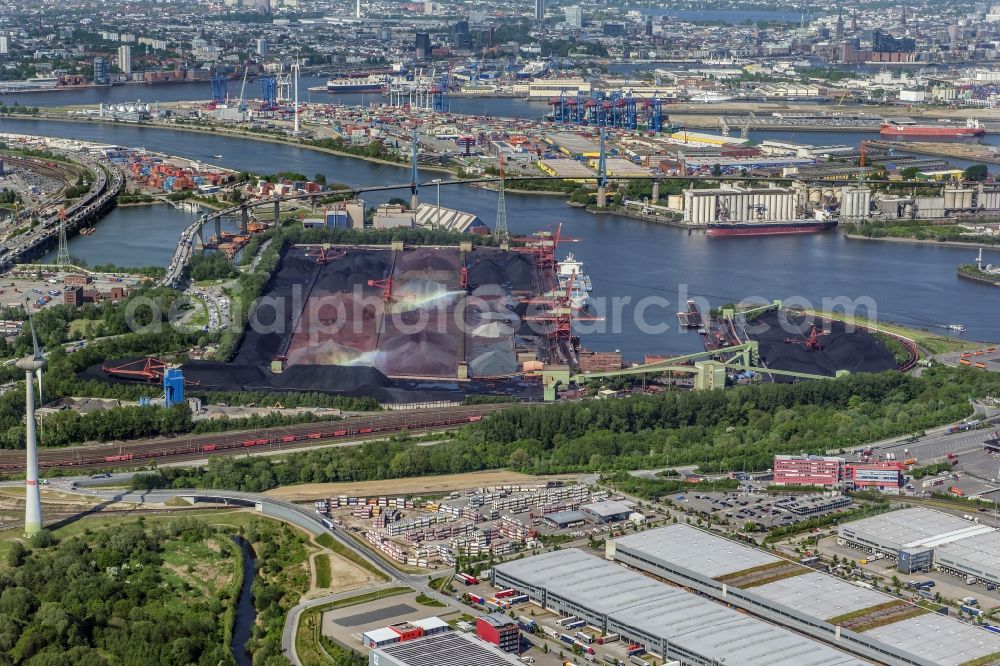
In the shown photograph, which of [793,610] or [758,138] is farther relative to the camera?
[758,138]

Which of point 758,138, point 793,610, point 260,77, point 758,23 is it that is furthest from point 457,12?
Result: point 793,610

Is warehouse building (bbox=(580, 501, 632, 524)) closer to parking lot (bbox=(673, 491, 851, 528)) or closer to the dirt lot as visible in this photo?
parking lot (bbox=(673, 491, 851, 528))

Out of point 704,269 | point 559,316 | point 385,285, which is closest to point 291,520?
point 559,316

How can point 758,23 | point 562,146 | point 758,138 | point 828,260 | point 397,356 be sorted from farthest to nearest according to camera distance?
point 758,23, point 758,138, point 562,146, point 828,260, point 397,356

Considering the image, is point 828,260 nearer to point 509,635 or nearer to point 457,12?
point 509,635

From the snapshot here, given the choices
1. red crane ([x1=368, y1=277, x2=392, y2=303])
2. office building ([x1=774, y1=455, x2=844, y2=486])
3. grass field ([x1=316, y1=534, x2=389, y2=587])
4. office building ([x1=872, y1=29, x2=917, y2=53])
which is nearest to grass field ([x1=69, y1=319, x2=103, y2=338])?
red crane ([x1=368, y1=277, x2=392, y2=303])
